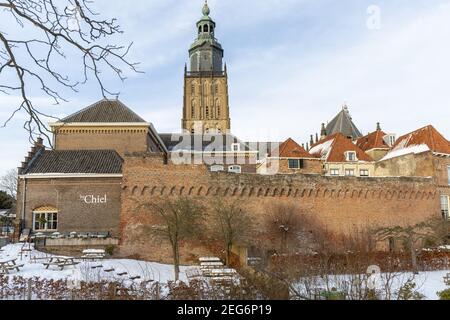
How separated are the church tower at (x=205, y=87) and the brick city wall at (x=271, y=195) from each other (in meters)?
38.8

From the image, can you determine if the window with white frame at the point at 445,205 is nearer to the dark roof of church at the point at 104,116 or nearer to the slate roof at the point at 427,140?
the slate roof at the point at 427,140

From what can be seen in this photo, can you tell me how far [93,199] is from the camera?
1149 inches

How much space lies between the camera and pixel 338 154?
38.5 metres

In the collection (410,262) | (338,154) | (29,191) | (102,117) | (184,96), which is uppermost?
(184,96)

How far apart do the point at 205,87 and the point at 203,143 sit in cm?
2230

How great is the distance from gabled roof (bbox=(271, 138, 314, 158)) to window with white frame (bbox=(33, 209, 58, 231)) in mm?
17325

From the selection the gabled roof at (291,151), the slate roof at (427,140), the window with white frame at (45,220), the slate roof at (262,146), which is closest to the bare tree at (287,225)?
the gabled roof at (291,151)

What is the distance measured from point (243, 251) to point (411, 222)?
1401 cm

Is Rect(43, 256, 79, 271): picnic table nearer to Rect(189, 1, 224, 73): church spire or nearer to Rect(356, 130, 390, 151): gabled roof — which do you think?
Rect(356, 130, 390, 151): gabled roof

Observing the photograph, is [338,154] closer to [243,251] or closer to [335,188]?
[335,188]

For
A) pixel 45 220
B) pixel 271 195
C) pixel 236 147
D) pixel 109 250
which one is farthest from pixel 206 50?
pixel 109 250

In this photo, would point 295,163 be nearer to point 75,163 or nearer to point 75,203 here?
point 75,163

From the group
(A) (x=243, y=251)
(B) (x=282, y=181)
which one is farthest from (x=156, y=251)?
(B) (x=282, y=181)
